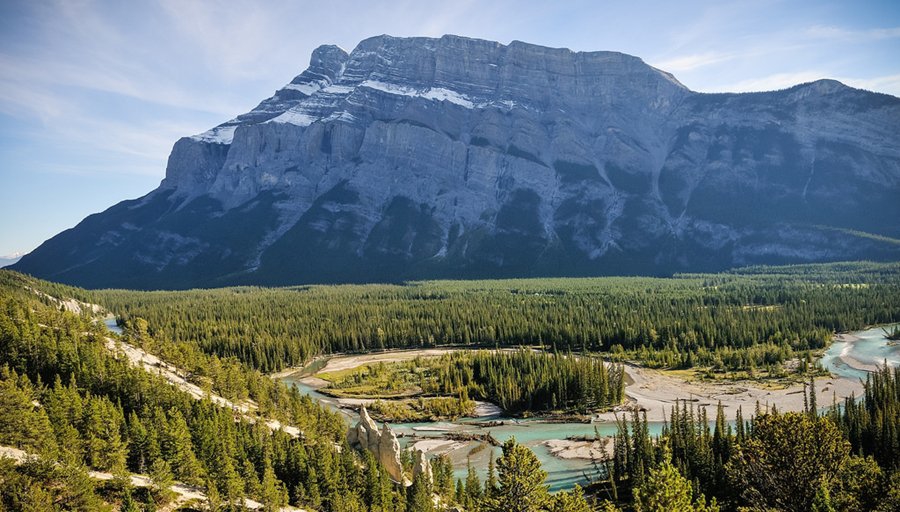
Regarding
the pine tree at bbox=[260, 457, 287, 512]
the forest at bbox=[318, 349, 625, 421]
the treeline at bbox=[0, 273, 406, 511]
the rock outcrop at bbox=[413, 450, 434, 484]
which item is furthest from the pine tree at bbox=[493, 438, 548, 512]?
the forest at bbox=[318, 349, 625, 421]

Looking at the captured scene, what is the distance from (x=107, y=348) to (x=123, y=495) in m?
53.2

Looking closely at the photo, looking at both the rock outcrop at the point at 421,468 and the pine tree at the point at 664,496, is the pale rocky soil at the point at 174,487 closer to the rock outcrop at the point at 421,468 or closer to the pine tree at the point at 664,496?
the rock outcrop at the point at 421,468

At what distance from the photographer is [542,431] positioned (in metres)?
112

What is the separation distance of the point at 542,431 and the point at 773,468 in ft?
198

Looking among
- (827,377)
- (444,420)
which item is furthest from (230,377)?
(827,377)

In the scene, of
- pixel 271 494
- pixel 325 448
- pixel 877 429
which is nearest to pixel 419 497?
pixel 325 448

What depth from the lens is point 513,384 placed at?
130 meters

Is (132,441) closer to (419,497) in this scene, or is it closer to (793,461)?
(419,497)

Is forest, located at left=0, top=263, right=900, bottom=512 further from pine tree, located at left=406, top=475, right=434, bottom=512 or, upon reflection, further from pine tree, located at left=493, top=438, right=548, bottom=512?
pine tree, located at left=406, top=475, right=434, bottom=512

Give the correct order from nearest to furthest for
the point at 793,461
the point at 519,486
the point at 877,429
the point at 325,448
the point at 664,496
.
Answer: the point at 664,496 < the point at 519,486 < the point at 793,461 < the point at 325,448 < the point at 877,429

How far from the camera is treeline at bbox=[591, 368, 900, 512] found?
49.8 meters

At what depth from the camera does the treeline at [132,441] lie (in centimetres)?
5612

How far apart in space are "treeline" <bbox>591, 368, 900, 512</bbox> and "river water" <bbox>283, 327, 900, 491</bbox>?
758cm

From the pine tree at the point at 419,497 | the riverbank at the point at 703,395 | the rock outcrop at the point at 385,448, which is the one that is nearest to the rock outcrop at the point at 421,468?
the pine tree at the point at 419,497
